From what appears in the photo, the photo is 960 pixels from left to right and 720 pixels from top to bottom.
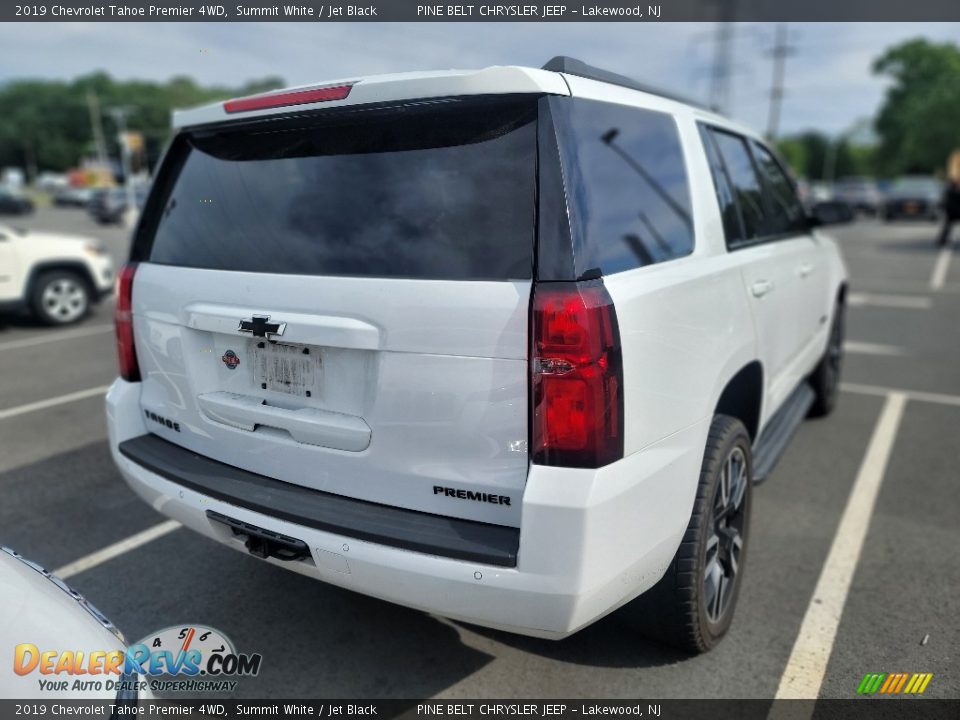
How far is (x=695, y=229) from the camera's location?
2.69 m

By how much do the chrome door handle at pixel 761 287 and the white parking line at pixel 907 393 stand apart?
12.1 ft

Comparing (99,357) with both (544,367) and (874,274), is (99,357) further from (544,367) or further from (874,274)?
(874,274)

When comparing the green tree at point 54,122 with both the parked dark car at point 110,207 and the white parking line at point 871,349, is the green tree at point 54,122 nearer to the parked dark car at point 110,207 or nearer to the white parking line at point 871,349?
the parked dark car at point 110,207

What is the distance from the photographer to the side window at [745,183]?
322cm

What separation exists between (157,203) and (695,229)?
6.77ft

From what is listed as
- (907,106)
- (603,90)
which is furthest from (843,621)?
(907,106)

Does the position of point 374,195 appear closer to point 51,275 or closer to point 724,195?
point 724,195

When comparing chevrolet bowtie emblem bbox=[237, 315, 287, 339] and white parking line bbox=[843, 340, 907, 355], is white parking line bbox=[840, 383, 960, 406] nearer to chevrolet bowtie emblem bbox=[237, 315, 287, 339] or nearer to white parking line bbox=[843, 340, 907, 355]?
white parking line bbox=[843, 340, 907, 355]

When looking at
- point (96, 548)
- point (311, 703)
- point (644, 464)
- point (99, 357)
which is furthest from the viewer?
point (99, 357)

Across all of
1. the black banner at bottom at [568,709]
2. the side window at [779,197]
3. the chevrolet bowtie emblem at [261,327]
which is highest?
the side window at [779,197]

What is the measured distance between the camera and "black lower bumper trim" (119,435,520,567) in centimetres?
195

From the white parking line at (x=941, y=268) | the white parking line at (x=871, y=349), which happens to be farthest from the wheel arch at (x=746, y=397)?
the white parking line at (x=941, y=268)

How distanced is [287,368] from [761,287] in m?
1.97

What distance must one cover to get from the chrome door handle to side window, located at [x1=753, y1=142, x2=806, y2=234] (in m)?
0.60
